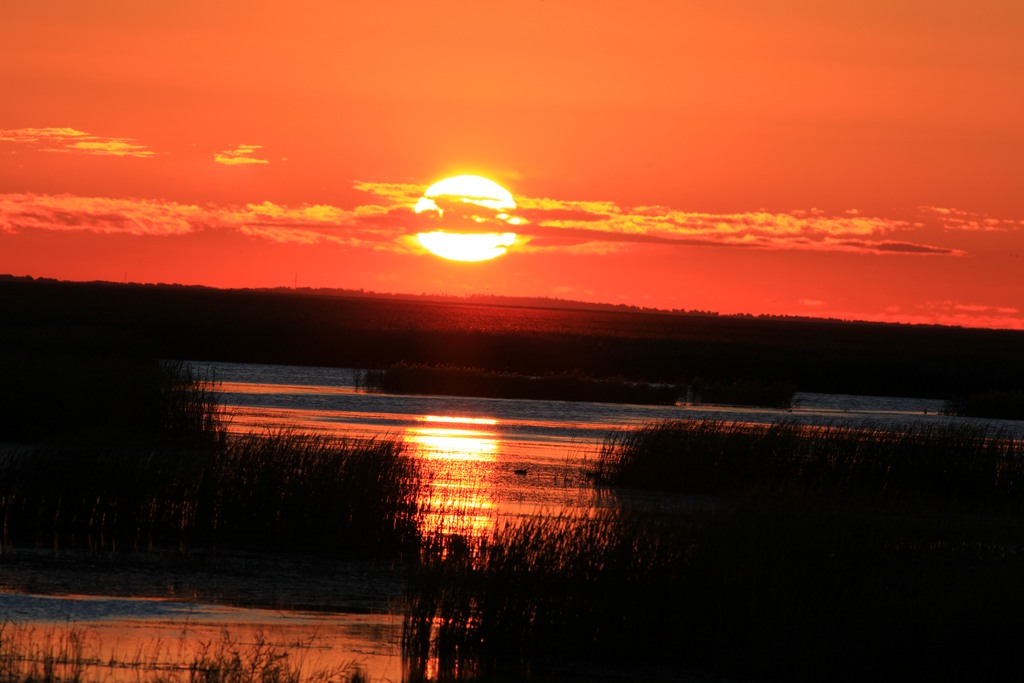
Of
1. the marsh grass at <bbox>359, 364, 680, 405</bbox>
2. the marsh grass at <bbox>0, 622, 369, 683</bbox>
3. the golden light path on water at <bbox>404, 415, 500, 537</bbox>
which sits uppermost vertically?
the marsh grass at <bbox>359, 364, 680, 405</bbox>

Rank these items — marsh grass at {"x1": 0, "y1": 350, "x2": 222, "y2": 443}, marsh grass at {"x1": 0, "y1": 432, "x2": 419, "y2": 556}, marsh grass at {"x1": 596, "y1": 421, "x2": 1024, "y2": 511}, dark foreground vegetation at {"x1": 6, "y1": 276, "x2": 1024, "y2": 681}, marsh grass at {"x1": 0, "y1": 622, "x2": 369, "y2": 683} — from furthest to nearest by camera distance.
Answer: marsh grass at {"x1": 0, "y1": 350, "x2": 222, "y2": 443}, marsh grass at {"x1": 596, "y1": 421, "x2": 1024, "y2": 511}, marsh grass at {"x1": 0, "y1": 432, "x2": 419, "y2": 556}, dark foreground vegetation at {"x1": 6, "y1": 276, "x2": 1024, "y2": 681}, marsh grass at {"x1": 0, "y1": 622, "x2": 369, "y2": 683}

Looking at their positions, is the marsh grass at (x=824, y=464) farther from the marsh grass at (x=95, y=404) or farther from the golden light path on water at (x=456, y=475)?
the marsh grass at (x=95, y=404)

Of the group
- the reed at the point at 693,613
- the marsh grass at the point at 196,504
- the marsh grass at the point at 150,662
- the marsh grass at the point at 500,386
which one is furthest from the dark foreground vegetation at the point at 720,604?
the marsh grass at the point at 500,386

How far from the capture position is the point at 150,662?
12.4 metres

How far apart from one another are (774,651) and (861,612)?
49.1 inches

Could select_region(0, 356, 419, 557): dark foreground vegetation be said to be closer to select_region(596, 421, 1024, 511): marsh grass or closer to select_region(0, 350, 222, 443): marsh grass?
select_region(596, 421, 1024, 511): marsh grass

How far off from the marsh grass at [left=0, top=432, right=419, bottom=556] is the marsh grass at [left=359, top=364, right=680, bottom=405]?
36.3 m

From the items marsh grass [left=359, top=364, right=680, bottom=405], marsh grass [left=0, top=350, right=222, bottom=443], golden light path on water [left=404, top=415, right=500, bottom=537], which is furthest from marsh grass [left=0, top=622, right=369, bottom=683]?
marsh grass [left=359, top=364, right=680, bottom=405]

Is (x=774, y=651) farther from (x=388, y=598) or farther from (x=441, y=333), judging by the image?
(x=441, y=333)

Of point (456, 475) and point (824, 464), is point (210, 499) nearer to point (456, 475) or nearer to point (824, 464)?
point (456, 475)

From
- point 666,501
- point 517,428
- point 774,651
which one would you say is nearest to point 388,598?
point 774,651

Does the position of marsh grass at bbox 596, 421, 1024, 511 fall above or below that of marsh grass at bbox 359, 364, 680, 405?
below

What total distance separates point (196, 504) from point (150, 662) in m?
7.27

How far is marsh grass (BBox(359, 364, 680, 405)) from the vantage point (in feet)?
188
